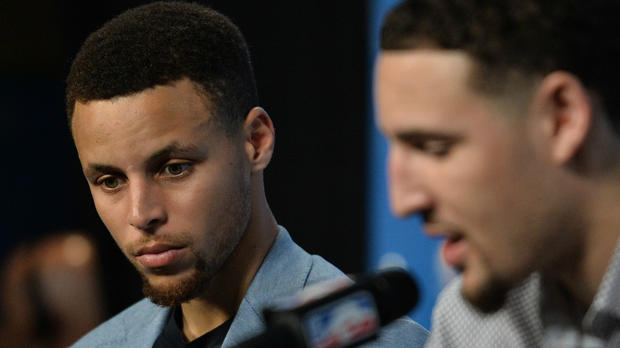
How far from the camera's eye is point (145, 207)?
4.43 feet

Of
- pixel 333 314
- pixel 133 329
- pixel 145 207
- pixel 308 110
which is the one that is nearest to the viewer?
pixel 333 314

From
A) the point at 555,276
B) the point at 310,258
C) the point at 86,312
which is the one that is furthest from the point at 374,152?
the point at 555,276

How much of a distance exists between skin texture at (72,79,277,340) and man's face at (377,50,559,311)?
0.44 meters

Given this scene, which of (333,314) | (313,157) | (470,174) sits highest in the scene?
(470,174)

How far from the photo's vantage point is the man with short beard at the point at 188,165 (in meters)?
1.37

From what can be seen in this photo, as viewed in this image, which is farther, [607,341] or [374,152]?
[374,152]

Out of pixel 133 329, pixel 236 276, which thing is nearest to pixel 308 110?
pixel 133 329

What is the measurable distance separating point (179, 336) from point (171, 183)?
11.9 inches

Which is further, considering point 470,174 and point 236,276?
point 236,276

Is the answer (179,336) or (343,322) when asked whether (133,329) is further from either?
(343,322)

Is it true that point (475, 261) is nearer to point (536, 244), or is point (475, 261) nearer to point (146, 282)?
point (536, 244)

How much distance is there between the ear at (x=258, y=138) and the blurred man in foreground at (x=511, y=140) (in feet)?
1.58

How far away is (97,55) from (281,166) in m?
1.61

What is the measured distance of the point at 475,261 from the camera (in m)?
1.00
